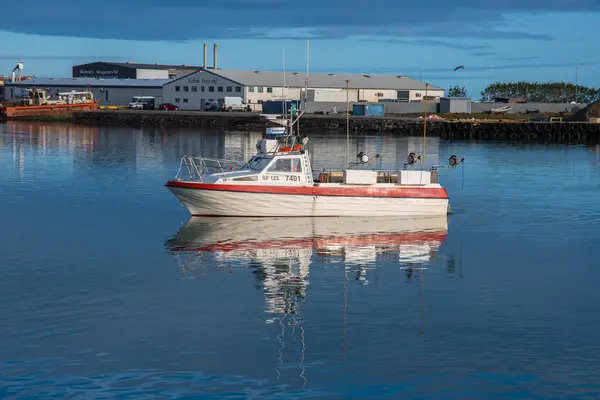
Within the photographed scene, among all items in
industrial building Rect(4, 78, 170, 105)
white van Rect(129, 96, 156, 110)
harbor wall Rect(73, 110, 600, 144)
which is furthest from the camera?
industrial building Rect(4, 78, 170, 105)

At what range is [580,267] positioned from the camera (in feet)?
92.7

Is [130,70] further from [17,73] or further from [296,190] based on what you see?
[296,190]

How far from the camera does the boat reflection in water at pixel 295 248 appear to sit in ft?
80.6

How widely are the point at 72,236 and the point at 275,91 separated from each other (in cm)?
9182

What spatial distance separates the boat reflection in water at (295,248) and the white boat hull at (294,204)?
0.29m

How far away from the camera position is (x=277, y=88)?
12225 cm

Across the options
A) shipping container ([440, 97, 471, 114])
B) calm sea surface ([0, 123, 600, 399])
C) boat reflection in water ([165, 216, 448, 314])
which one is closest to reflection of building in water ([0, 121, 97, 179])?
calm sea surface ([0, 123, 600, 399])

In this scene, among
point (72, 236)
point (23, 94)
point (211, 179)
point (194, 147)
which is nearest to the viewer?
point (72, 236)

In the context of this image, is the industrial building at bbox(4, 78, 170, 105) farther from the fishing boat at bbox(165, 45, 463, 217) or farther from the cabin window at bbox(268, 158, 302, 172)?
the cabin window at bbox(268, 158, 302, 172)

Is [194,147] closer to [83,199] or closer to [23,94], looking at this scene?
[83,199]

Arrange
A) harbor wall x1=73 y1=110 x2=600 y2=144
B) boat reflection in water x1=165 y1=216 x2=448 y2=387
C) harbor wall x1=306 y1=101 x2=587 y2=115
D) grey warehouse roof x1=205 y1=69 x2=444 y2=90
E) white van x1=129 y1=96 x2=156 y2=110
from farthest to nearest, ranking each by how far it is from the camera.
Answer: white van x1=129 y1=96 x2=156 y2=110, grey warehouse roof x1=205 y1=69 x2=444 y2=90, harbor wall x1=306 y1=101 x2=587 y2=115, harbor wall x1=73 y1=110 x2=600 y2=144, boat reflection in water x1=165 y1=216 x2=448 y2=387

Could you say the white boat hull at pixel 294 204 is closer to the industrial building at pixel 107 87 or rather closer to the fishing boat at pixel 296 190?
the fishing boat at pixel 296 190

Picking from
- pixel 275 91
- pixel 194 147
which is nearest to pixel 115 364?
pixel 194 147

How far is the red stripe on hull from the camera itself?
34000 mm
